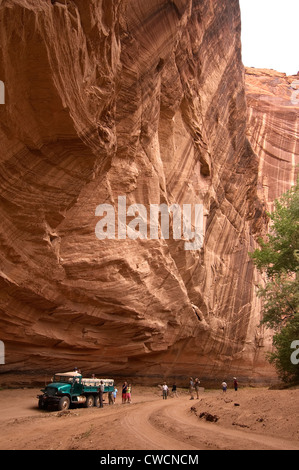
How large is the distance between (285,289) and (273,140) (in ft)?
113

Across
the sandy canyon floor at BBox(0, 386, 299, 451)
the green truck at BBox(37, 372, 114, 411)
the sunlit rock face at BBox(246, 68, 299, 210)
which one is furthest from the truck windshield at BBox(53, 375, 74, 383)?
the sunlit rock face at BBox(246, 68, 299, 210)

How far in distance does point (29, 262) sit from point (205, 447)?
8844mm

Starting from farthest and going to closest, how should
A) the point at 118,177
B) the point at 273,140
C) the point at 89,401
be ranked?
the point at 273,140 → the point at 118,177 → the point at 89,401

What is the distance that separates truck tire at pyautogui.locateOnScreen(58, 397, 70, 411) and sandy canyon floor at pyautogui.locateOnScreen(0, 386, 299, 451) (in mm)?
350

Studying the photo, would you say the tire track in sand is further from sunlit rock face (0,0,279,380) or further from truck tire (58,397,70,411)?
sunlit rock face (0,0,279,380)

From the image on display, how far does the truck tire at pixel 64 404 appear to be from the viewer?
12.7m

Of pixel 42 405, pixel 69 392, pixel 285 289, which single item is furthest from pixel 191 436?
pixel 285 289

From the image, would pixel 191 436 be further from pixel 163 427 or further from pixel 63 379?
pixel 63 379

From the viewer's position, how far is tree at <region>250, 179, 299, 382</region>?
16.8m

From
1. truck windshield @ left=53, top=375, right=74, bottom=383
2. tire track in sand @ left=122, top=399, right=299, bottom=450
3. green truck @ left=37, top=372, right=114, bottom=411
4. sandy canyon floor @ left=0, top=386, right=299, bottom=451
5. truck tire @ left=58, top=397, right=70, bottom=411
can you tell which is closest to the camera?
tire track in sand @ left=122, top=399, right=299, bottom=450

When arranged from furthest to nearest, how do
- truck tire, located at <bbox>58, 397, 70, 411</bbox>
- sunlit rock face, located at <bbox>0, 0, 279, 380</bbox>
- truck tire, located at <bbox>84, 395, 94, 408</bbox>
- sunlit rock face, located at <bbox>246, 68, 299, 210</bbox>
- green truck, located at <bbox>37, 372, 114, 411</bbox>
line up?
sunlit rock face, located at <bbox>246, 68, 299, 210</bbox> → truck tire, located at <bbox>84, 395, 94, 408</bbox> → green truck, located at <bbox>37, 372, 114, 411</bbox> → truck tire, located at <bbox>58, 397, 70, 411</bbox> → sunlit rock face, located at <bbox>0, 0, 279, 380</bbox>

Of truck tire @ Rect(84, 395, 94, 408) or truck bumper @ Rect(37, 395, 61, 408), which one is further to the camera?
truck tire @ Rect(84, 395, 94, 408)

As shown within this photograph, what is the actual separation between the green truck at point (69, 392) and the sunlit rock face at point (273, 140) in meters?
34.5

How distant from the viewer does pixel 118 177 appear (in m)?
16.6
